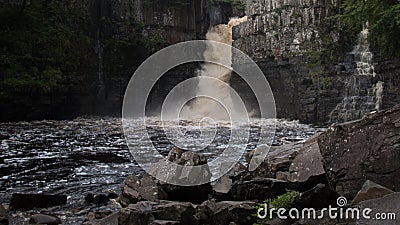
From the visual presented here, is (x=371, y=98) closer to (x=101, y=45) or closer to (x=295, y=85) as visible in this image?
(x=295, y=85)

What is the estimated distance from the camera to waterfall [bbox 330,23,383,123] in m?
24.9

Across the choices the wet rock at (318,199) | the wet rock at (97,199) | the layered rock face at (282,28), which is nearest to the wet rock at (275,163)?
the wet rock at (318,199)

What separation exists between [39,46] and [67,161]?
1804cm

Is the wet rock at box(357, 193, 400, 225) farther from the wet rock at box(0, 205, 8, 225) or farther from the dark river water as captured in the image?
the dark river water

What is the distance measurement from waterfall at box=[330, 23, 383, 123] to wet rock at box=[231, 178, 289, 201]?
65.5ft

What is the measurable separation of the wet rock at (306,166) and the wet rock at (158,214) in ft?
5.87

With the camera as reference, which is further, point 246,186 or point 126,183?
point 126,183

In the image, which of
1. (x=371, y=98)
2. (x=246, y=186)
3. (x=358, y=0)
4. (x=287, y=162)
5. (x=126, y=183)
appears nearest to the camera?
(x=246, y=186)

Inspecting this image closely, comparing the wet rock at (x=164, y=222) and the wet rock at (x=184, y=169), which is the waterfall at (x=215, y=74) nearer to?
the wet rock at (x=184, y=169)

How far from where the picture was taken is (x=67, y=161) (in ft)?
42.3

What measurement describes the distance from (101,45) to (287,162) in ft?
95.8

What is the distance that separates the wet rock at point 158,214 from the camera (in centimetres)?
596

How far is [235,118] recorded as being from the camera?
3306cm

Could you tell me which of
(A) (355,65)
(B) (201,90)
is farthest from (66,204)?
(B) (201,90)
